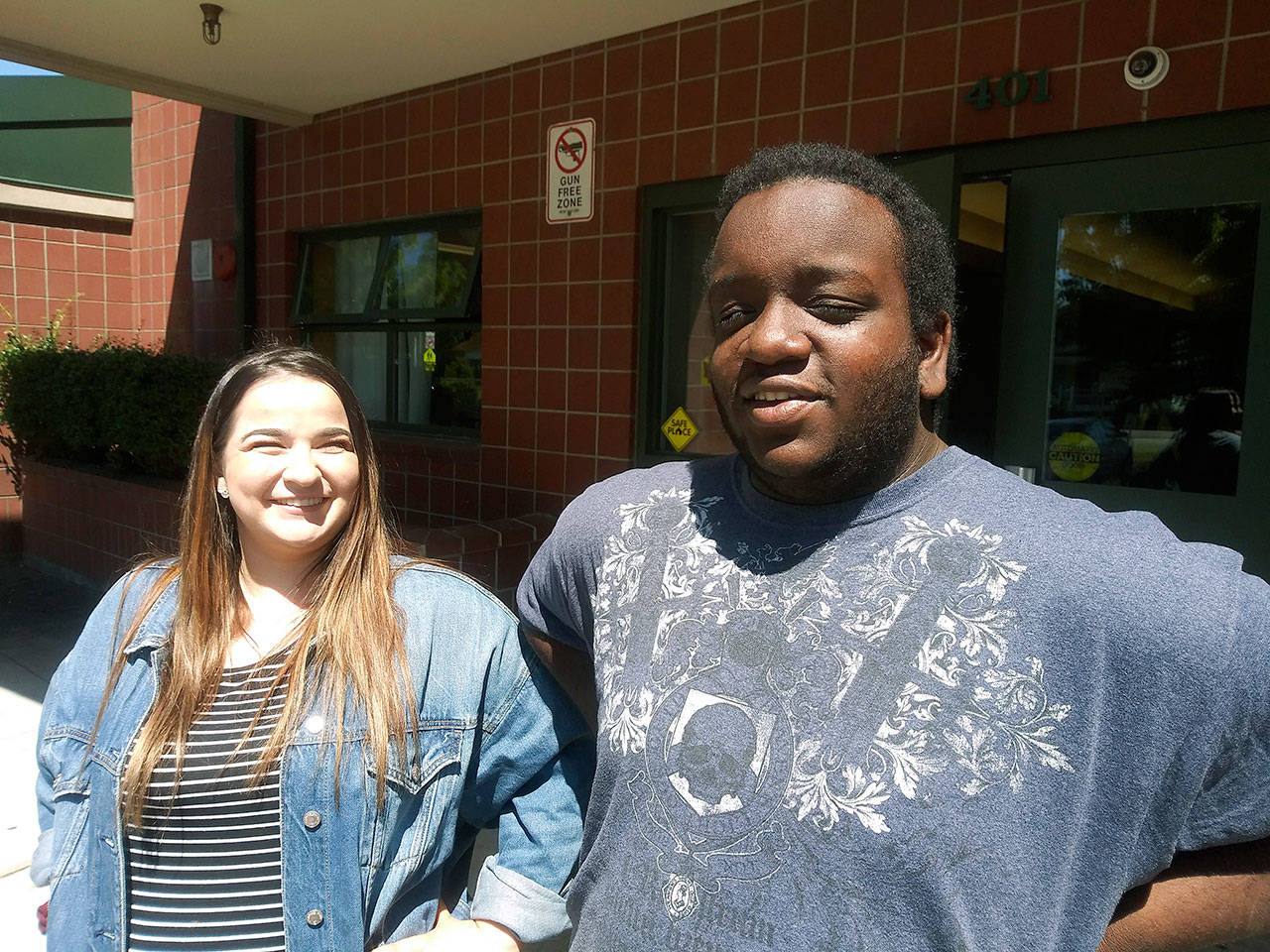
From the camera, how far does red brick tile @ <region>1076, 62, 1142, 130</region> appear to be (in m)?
2.97

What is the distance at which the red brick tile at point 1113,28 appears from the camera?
2.96 m

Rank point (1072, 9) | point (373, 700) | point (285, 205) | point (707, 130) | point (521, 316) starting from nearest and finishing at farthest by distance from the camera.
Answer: point (373, 700)
point (1072, 9)
point (707, 130)
point (521, 316)
point (285, 205)

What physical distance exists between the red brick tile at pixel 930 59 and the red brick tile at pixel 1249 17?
89 centimetres

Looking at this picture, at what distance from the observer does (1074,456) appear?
3242 mm

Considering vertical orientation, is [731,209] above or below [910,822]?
above

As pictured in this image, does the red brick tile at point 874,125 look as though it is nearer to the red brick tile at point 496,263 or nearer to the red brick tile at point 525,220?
the red brick tile at point 525,220

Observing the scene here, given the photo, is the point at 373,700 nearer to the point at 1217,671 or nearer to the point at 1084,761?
the point at 1084,761

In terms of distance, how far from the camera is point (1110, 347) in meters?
3.14

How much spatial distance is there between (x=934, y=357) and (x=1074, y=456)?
2.28 meters

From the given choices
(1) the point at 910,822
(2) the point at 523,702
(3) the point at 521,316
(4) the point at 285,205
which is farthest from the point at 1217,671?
(4) the point at 285,205

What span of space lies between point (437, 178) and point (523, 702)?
429 centimetres

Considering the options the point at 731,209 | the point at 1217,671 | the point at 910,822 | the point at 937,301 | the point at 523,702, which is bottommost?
the point at 523,702

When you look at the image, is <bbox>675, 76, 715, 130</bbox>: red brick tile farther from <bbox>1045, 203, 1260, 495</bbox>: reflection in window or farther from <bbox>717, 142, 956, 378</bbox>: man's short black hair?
<bbox>717, 142, 956, 378</bbox>: man's short black hair

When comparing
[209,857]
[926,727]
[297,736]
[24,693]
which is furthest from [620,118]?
[24,693]
